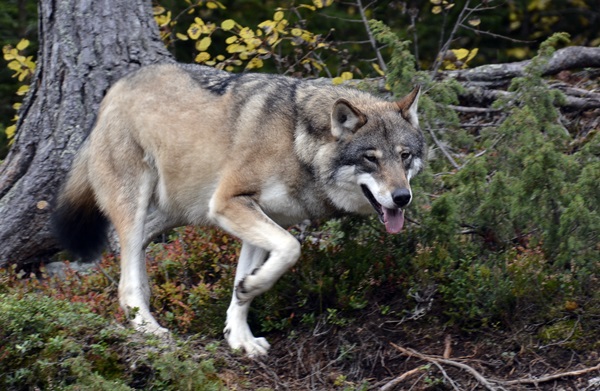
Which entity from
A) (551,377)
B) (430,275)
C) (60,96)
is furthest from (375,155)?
(60,96)

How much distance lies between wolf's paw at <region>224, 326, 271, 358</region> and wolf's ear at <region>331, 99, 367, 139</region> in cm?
145

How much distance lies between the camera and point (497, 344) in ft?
19.2

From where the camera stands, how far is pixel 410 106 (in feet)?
20.3

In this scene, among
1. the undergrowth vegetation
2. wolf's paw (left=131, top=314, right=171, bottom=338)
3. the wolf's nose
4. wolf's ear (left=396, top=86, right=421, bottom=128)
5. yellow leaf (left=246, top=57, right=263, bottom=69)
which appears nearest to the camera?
the undergrowth vegetation

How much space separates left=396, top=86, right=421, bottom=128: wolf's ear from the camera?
6168 mm

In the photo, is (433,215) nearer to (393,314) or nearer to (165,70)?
(393,314)

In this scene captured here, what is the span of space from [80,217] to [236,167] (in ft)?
5.34

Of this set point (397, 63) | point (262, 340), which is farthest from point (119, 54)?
point (262, 340)

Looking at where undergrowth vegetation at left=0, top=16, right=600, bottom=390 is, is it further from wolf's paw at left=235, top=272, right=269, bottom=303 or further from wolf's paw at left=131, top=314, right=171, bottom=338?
wolf's paw at left=235, top=272, right=269, bottom=303

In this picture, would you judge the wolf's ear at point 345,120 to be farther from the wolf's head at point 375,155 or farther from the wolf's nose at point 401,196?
the wolf's nose at point 401,196

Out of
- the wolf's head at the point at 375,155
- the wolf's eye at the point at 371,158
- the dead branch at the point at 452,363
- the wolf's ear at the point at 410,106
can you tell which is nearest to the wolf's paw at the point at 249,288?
the wolf's head at the point at 375,155

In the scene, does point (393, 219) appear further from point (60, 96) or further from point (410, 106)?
point (60, 96)

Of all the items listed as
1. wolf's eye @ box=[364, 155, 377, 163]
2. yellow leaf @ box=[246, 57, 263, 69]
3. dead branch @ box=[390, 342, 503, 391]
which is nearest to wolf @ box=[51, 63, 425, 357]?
wolf's eye @ box=[364, 155, 377, 163]

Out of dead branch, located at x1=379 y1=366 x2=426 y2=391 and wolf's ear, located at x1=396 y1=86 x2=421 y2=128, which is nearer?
dead branch, located at x1=379 y1=366 x2=426 y2=391
